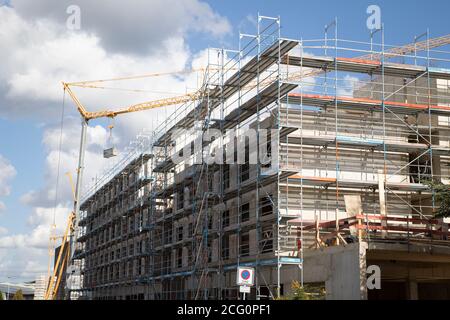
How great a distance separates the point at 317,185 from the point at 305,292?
7316mm

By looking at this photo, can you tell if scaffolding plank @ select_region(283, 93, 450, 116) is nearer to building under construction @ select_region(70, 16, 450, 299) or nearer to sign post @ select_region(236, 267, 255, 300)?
building under construction @ select_region(70, 16, 450, 299)

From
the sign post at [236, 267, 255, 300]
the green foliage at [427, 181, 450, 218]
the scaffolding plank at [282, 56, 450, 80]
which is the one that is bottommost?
the sign post at [236, 267, 255, 300]

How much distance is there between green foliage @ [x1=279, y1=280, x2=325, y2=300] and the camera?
20.7m

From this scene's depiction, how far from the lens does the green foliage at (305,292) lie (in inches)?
815

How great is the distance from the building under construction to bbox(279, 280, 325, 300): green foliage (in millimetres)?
404

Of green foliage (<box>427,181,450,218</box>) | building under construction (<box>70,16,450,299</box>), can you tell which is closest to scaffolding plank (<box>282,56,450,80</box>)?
building under construction (<box>70,16,450,299</box>)

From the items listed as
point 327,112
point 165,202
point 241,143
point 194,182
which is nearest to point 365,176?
point 327,112

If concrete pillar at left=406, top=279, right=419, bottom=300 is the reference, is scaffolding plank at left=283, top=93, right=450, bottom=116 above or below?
above

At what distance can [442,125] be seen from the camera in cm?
3120

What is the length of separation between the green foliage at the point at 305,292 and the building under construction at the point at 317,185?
40 centimetres

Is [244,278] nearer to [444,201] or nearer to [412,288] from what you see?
[444,201]

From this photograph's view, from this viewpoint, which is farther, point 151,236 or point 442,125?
point 151,236

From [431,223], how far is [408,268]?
9.90 ft
